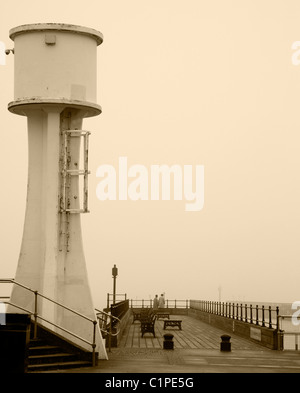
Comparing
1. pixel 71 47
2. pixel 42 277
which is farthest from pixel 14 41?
pixel 42 277

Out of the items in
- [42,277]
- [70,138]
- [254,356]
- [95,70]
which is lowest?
[254,356]

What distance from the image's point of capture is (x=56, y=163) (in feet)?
79.5

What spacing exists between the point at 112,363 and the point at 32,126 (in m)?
7.26

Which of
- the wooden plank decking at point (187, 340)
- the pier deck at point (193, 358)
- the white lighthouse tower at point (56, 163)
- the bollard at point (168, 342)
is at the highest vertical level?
the white lighthouse tower at point (56, 163)

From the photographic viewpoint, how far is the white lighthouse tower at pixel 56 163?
24.0 m

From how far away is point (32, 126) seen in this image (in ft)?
81.3

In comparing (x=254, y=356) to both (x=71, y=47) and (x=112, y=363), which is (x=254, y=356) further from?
(x=71, y=47)

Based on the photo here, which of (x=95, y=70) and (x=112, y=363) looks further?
(x=95, y=70)

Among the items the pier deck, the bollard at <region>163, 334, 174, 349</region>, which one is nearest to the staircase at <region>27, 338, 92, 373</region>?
the pier deck

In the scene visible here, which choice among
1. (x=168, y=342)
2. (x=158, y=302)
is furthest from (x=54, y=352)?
(x=158, y=302)

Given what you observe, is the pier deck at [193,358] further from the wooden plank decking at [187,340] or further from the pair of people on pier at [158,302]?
the pair of people on pier at [158,302]

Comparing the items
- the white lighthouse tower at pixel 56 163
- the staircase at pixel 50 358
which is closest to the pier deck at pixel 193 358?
the staircase at pixel 50 358
